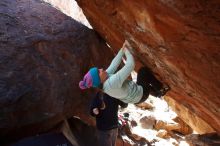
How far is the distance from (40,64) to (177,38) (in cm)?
294

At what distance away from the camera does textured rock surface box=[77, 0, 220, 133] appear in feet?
9.57

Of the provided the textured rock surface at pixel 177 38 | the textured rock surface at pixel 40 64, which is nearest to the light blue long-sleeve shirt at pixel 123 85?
the textured rock surface at pixel 177 38

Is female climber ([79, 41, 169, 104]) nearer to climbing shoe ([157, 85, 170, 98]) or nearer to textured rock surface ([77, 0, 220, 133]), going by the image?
climbing shoe ([157, 85, 170, 98])

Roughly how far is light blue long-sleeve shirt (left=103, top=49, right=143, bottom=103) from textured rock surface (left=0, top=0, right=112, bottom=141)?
4.71 ft

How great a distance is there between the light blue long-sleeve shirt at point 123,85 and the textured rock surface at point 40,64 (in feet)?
4.71

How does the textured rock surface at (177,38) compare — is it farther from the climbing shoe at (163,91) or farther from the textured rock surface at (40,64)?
the textured rock surface at (40,64)

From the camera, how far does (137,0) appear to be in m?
3.55

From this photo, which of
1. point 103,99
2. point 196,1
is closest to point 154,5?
point 196,1

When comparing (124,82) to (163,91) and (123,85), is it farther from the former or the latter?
(163,91)

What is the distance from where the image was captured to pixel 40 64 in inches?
219

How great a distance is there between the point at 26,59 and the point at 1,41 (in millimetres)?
527

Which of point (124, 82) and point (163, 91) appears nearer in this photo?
point (124, 82)

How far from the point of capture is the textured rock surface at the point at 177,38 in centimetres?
292

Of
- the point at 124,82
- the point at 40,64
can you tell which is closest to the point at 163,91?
the point at 124,82
